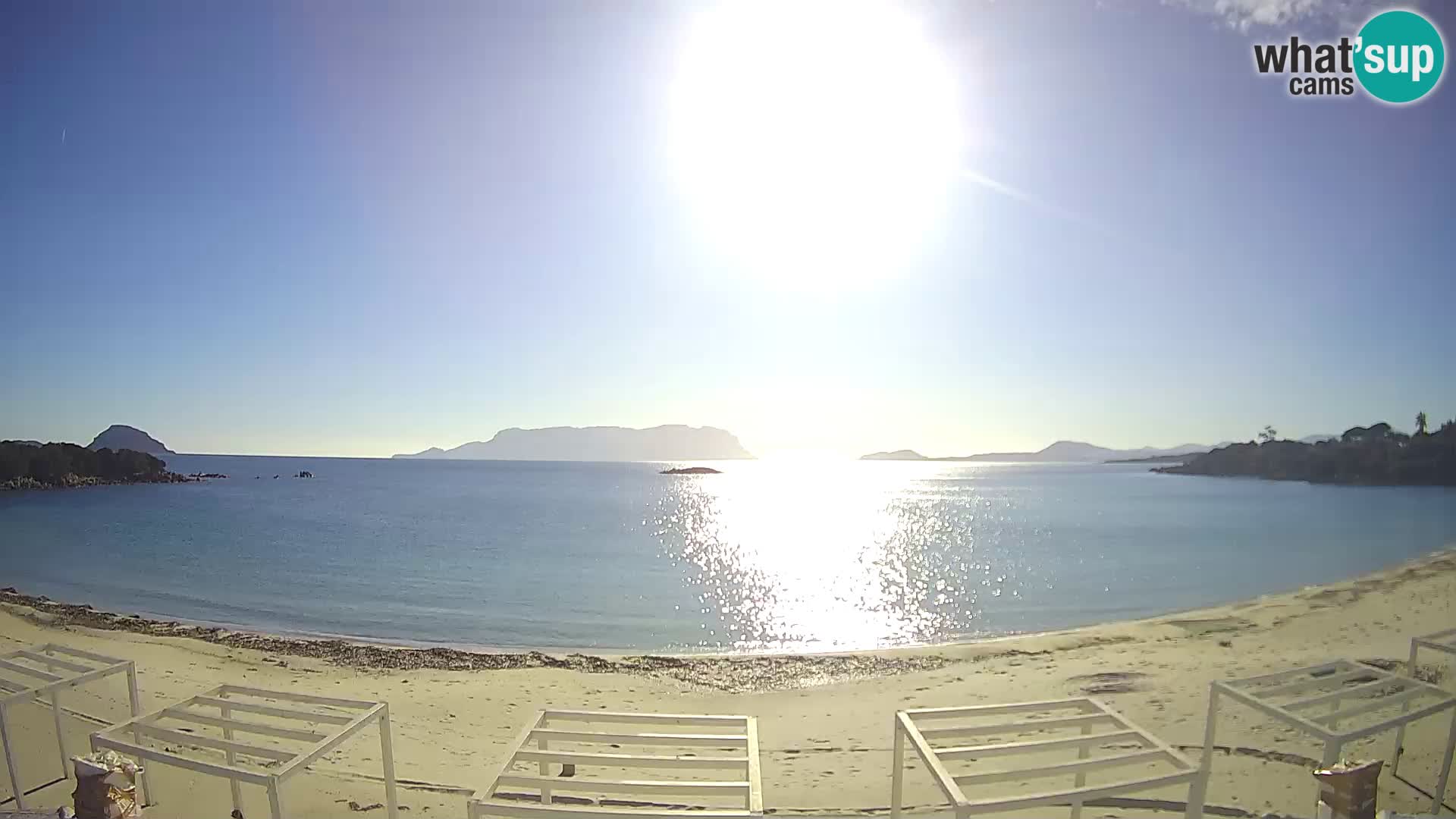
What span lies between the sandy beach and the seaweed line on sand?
0.23 feet

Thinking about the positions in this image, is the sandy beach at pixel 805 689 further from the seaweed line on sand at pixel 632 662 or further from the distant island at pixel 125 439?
the distant island at pixel 125 439

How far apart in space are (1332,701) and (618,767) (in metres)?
4.84

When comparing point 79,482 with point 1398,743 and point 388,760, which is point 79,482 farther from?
point 1398,743

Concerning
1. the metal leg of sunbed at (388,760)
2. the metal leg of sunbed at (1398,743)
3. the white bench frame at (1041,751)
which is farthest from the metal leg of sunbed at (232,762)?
the metal leg of sunbed at (1398,743)

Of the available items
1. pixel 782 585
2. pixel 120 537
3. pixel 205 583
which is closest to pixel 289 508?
pixel 120 537

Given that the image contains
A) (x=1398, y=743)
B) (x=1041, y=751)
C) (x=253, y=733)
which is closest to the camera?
(x=1041, y=751)

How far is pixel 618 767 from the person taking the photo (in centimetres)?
395

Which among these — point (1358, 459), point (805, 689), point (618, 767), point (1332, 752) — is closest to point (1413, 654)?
point (1332, 752)

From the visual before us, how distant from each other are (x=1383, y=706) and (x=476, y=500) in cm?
6478

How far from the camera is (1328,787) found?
3.04 meters

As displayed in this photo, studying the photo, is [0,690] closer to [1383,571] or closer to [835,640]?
[835,640]

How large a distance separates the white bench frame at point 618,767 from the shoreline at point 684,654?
7351 mm

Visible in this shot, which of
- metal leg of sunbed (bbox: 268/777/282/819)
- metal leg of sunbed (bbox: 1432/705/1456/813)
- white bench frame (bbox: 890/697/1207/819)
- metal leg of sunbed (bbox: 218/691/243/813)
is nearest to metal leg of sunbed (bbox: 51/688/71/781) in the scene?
metal leg of sunbed (bbox: 218/691/243/813)

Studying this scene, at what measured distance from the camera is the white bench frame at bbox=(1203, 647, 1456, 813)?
13.9 ft
